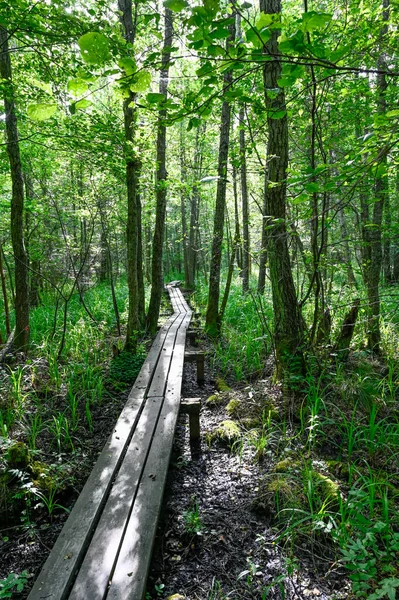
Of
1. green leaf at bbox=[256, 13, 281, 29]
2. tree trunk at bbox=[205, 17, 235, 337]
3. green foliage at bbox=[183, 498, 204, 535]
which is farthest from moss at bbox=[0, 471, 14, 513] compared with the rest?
tree trunk at bbox=[205, 17, 235, 337]

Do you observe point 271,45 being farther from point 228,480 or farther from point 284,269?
point 228,480

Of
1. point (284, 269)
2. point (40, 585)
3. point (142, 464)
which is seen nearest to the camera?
point (40, 585)

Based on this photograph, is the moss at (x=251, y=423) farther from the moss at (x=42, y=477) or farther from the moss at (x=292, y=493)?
the moss at (x=42, y=477)

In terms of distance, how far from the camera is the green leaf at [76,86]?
1.42 metres

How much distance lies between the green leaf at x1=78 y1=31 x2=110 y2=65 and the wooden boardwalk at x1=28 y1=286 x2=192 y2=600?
2.54 m

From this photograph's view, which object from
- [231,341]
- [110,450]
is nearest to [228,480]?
[110,450]

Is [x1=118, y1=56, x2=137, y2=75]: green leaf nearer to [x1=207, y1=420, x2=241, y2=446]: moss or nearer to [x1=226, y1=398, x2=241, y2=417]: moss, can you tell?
[x1=207, y1=420, x2=241, y2=446]: moss

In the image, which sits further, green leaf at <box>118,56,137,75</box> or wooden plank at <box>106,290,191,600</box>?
wooden plank at <box>106,290,191,600</box>

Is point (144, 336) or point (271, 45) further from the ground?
point (271, 45)

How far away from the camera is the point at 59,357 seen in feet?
18.7

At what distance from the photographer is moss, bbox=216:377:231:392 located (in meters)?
4.89

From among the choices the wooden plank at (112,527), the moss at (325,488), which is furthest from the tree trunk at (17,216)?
the moss at (325,488)

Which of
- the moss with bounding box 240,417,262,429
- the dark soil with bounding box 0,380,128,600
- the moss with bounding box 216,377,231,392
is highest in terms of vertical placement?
the moss with bounding box 216,377,231,392

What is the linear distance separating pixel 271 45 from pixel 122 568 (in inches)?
188
